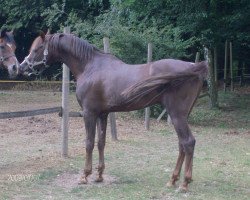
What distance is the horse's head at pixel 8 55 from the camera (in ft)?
25.7

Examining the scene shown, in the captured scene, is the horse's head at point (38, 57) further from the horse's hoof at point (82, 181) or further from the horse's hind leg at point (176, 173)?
the horse's hind leg at point (176, 173)

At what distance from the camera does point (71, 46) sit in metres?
7.54

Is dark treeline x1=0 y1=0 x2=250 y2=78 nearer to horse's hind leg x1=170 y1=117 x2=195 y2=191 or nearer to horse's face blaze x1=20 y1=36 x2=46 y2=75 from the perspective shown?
horse's face blaze x1=20 y1=36 x2=46 y2=75

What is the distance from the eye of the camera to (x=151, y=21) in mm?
16047

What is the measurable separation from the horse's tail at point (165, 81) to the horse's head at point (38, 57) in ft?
4.65

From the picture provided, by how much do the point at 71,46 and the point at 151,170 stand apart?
2306 millimetres

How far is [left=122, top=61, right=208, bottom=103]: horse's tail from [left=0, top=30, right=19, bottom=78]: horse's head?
1886mm

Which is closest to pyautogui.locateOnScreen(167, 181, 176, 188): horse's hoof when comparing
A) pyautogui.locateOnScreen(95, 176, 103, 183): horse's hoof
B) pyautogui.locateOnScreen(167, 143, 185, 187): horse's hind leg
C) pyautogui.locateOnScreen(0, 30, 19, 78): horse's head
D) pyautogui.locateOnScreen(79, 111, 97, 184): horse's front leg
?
pyautogui.locateOnScreen(167, 143, 185, 187): horse's hind leg

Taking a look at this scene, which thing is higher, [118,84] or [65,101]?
[118,84]

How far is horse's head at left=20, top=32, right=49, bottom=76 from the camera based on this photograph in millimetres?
7566

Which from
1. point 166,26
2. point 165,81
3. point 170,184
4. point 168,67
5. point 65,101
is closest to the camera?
point 165,81

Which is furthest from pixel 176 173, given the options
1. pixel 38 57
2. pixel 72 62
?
pixel 38 57

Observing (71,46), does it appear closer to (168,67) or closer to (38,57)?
(38,57)

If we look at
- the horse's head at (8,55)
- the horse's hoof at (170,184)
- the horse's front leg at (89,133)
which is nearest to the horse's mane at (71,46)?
the horse's head at (8,55)
